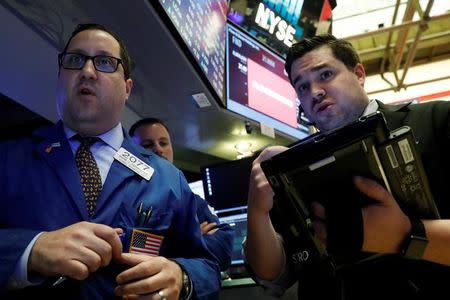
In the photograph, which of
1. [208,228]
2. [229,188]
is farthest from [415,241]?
[229,188]

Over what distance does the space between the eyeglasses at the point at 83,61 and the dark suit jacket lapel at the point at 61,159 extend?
0.79 feet

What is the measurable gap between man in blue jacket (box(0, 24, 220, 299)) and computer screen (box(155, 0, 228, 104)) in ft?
2.65

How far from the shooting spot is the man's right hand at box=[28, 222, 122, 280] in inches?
32.9

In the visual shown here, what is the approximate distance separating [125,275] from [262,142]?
293 centimetres

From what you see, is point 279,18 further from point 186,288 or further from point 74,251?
point 74,251

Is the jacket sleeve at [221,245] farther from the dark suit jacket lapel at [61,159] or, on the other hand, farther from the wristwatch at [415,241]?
the wristwatch at [415,241]

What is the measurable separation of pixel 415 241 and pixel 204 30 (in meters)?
2.09

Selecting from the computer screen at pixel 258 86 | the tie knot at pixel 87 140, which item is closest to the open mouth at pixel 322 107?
the tie knot at pixel 87 140

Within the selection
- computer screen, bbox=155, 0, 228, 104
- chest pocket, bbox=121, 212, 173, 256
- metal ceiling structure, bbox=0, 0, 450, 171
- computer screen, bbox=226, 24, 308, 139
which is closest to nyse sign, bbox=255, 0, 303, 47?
computer screen, bbox=226, 24, 308, 139

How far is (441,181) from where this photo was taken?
46.6 inches

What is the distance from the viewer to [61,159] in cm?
116

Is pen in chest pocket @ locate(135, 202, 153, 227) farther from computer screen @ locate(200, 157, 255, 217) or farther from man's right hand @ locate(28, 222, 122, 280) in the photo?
computer screen @ locate(200, 157, 255, 217)

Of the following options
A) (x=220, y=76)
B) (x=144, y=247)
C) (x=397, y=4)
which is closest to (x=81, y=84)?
(x=144, y=247)

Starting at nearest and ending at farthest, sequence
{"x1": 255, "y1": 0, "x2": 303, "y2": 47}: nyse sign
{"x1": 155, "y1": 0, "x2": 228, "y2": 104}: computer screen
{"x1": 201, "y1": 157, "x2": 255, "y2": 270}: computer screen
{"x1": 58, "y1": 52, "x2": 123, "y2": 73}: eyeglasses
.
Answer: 1. {"x1": 58, "y1": 52, "x2": 123, "y2": 73}: eyeglasses
2. {"x1": 155, "y1": 0, "x2": 228, "y2": 104}: computer screen
3. {"x1": 201, "y1": 157, "x2": 255, "y2": 270}: computer screen
4. {"x1": 255, "y1": 0, "x2": 303, "y2": 47}: nyse sign
